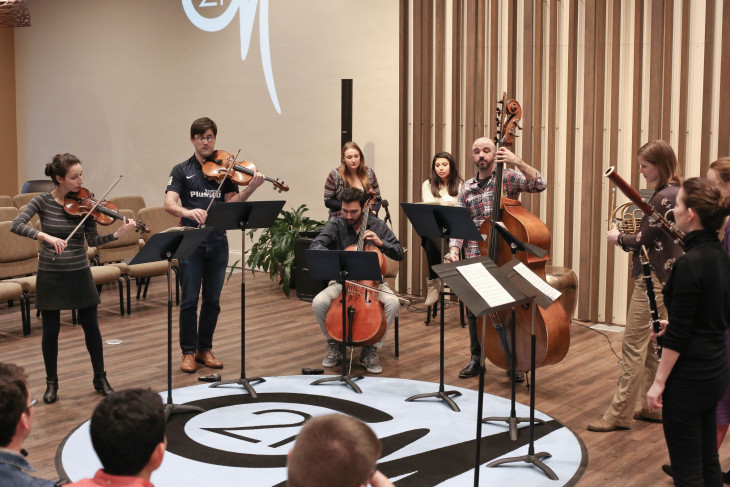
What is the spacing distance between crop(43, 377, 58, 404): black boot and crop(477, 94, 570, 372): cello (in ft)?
8.34

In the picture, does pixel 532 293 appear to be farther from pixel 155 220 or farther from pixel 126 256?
pixel 126 256

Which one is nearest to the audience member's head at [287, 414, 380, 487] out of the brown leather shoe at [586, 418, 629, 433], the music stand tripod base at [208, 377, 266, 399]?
the brown leather shoe at [586, 418, 629, 433]

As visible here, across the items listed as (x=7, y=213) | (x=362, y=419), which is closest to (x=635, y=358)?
(x=362, y=419)

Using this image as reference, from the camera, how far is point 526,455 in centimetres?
409

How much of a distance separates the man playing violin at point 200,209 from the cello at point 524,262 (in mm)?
1524

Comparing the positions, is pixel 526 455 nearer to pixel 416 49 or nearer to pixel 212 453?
pixel 212 453

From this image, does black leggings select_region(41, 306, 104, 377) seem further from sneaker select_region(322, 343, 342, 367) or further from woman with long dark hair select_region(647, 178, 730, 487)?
woman with long dark hair select_region(647, 178, 730, 487)

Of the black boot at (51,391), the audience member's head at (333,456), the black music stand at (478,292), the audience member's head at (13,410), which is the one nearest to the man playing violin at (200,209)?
the black boot at (51,391)

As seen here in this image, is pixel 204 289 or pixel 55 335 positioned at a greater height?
pixel 204 289

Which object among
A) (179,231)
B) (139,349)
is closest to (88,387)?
(139,349)

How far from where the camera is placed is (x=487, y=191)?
5363 millimetres

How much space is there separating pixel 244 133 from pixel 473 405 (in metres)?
5.58

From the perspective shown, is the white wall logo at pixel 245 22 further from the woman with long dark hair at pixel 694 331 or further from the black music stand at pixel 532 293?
the woman with long dark hair at pixel 694 331

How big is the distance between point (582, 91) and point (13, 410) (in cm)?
582
